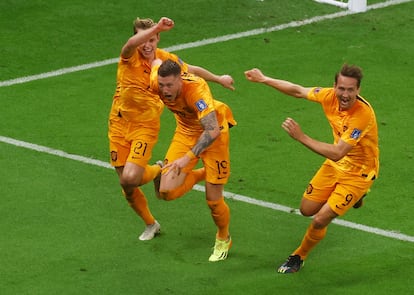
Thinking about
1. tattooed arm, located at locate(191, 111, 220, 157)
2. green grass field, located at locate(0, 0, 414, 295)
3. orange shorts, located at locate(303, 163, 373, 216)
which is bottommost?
green grass field, located at locate(0, 0, 414, 295)

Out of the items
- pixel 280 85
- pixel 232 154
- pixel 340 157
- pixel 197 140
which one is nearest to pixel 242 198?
pixel 232 154

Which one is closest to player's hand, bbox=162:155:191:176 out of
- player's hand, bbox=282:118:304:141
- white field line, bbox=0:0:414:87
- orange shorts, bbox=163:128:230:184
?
orange shorts, bbox=163:128:230:184

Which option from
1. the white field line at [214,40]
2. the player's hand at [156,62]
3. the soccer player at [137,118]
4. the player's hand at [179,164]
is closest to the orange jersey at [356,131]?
the soccer player at [137,118]

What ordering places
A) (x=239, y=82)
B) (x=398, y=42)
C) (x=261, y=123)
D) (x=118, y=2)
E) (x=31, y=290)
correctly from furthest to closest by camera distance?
(x=118, y=2)
(x=398, y=42)
(x=239, y=82)
(x=261, y=123)
(x=31, y=290)

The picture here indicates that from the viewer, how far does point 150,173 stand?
1423cm

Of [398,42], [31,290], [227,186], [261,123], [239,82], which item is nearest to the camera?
[31,290]

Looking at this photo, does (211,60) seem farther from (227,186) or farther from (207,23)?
(227,186)

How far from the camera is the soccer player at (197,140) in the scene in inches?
508

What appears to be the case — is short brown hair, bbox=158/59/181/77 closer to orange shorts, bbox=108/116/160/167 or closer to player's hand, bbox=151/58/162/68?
player's hand, bbox=151/58/162/68

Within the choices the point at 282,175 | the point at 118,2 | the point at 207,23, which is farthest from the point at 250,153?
the point at 118,2

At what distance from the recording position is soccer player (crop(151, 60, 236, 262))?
12914mm

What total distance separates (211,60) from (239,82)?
1.07 metres

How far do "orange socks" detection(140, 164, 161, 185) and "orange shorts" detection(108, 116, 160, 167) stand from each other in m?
0.18

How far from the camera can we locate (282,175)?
52.3ft
